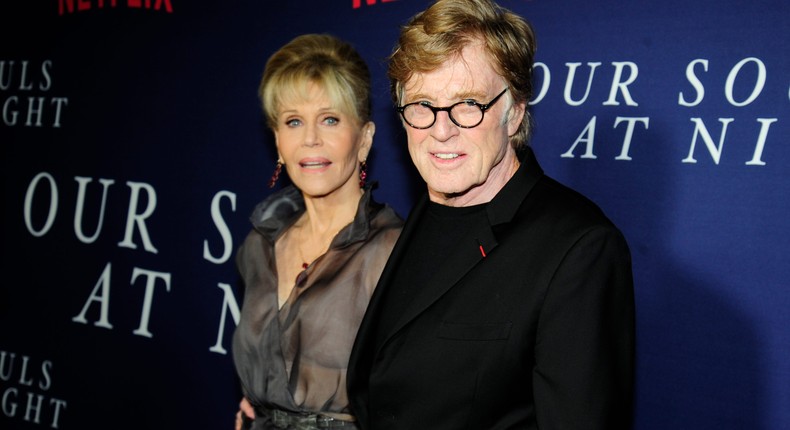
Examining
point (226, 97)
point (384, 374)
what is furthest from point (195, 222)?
point (384, 374)

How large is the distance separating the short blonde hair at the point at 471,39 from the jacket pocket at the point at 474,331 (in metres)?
0.43

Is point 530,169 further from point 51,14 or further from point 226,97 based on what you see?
point 51,14

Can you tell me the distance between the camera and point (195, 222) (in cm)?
310

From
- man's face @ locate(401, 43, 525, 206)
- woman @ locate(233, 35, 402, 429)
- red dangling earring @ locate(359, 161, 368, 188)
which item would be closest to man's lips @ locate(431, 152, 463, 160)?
man's face @ locate(401, 43, 525, 206)

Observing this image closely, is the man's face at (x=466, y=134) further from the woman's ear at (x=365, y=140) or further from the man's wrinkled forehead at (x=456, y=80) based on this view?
the woman's ear at (x=365, y=140)

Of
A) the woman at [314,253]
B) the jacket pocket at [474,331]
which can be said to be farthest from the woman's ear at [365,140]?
the jacket pocket at [474,331]

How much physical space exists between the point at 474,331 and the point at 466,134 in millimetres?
362

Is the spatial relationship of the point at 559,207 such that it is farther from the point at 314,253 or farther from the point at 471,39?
the point at 314,253

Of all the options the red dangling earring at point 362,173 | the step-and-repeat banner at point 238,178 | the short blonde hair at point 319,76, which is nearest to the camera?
the step-and-repeat banner at point 238,178

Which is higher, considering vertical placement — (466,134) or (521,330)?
(466,134)

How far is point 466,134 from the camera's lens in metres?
1.63

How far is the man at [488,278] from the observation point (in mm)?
1451

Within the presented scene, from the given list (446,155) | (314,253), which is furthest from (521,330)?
(314,253)

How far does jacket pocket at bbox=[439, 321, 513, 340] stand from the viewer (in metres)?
1.53
